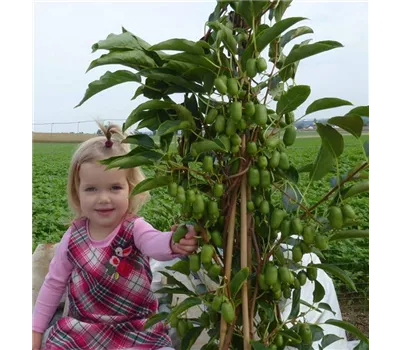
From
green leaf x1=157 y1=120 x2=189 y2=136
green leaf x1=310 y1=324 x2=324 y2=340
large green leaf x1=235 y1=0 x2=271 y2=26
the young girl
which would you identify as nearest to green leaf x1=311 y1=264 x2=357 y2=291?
green leaf x1=310 y1=324 x2=324 y2=340

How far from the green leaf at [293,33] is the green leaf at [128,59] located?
0.24 m

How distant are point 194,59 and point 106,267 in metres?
0.85

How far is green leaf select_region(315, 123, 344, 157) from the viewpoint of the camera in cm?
92

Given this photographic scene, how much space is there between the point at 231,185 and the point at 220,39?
0.86ft

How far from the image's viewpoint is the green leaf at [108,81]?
35.5 inches

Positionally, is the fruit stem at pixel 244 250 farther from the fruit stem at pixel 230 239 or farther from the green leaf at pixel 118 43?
the green leaf at pixel 118 43

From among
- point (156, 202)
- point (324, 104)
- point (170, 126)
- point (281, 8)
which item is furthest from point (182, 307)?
point (156, 202)

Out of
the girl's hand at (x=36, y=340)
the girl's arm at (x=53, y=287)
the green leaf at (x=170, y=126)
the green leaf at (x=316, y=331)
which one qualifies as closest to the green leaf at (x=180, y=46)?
the green leaf at (x=170, y=126)

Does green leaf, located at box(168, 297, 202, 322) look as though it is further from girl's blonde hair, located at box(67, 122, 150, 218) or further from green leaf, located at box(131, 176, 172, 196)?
girl's blonde hair, located at box(67, 122, 150, 218)

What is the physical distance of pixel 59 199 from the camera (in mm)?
4648

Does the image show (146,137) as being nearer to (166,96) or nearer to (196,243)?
(166,96)

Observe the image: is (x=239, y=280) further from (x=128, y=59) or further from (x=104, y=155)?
(x=104, y=155)
